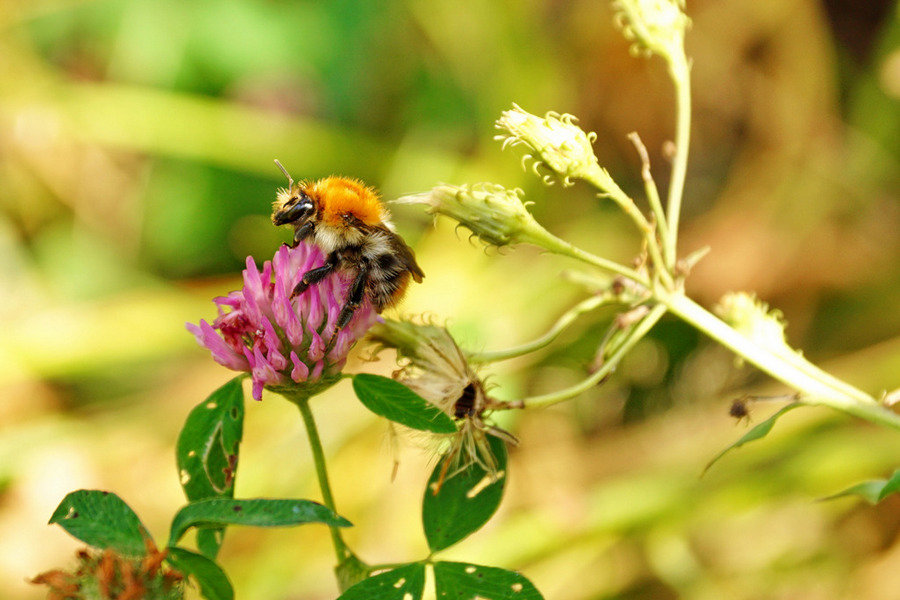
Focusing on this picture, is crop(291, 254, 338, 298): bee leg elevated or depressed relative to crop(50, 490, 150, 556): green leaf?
elevated

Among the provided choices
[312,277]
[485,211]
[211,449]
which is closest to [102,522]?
[211,449]

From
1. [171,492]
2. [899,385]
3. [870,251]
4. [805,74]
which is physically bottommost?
[899,385]

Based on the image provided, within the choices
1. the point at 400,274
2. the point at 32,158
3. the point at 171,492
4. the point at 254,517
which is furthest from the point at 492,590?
the point at 32,158

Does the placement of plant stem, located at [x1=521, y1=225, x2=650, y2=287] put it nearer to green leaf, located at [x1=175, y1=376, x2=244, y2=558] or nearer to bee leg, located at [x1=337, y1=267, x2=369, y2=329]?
bee leg, located at [x1=337, y1=267, x2=369, y2=329]

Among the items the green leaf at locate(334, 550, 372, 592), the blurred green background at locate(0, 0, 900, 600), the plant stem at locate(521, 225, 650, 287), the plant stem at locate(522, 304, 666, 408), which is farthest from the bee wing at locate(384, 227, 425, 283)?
the blurred green background at locate(0, 0, 900, 600)

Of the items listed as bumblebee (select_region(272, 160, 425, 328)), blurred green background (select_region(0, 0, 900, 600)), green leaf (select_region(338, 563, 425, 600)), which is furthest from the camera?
Answer: blurred green background (select_region(0, 0, 900, 600))

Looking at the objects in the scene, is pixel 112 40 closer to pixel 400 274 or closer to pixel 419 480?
pixel 419 480

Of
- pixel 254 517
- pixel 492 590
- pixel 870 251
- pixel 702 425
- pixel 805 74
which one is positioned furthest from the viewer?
pixel 805 74

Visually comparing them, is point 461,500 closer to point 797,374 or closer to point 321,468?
point 321,468
